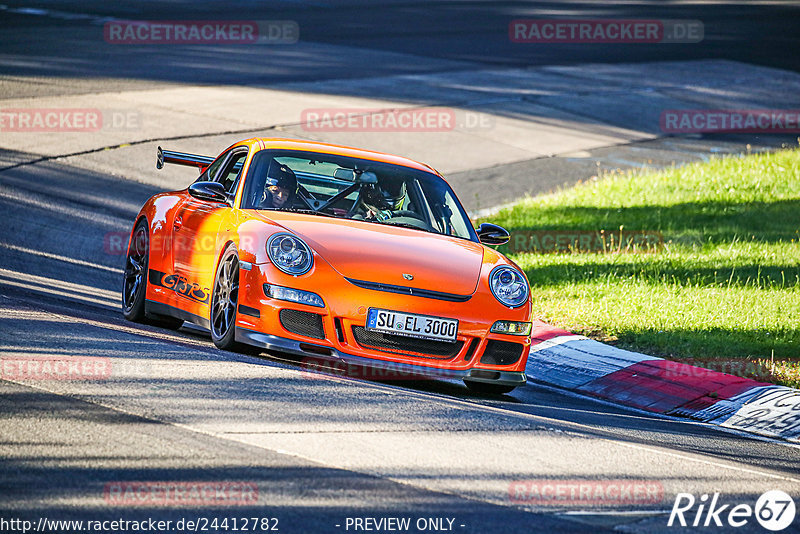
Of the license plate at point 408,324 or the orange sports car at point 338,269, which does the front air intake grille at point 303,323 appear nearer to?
the orange sports car at point 338,269

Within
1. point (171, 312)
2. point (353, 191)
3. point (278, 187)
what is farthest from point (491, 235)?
point (171, 312)

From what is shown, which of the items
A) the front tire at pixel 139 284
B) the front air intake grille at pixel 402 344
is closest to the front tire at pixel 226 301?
the front air intake grille at pixel 402 344

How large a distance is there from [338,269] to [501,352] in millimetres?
1229

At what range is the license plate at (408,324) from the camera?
7148 mm

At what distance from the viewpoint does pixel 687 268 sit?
11844mm

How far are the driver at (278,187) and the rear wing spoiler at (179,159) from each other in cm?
134

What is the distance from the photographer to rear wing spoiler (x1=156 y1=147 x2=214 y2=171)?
31.2 feet

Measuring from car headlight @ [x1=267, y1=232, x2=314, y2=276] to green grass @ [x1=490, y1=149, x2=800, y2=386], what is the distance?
3.47 metres

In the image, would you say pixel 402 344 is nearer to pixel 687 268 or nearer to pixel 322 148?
pixel 322 148

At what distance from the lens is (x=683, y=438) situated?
716cm

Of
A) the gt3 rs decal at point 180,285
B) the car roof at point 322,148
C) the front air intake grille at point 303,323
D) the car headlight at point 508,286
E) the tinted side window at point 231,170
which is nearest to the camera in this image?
the front air intake grille at point 303,323

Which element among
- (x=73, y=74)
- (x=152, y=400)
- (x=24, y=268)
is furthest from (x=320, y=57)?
(x=152, y=400)

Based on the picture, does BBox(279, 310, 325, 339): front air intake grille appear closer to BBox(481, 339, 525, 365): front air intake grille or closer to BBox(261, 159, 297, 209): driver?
BBox(481, 339, 525, 365): front air intake grille

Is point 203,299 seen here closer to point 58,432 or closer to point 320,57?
point 58,432
